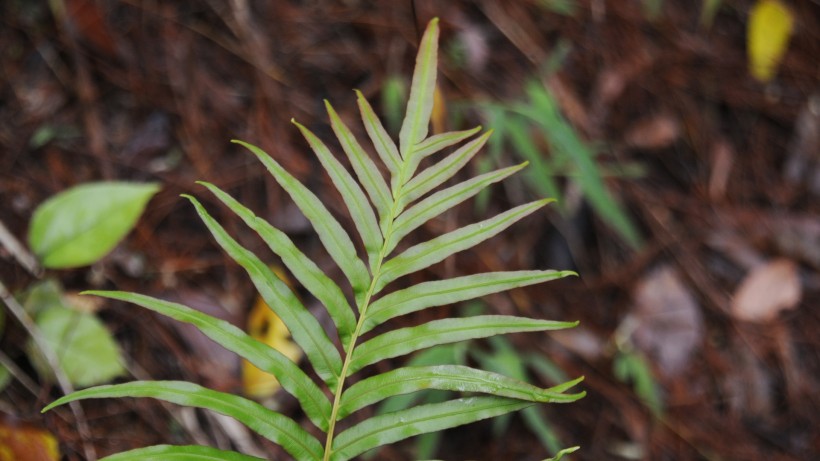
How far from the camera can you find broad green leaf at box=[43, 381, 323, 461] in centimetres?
71

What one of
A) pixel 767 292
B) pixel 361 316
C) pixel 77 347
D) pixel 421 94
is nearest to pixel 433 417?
pixel 361 316

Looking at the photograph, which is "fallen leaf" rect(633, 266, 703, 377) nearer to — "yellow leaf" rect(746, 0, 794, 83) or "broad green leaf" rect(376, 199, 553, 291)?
"yellow leaf" rect(746, 0, 794, 83)

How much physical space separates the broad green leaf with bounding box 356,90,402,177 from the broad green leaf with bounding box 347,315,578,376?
0.61 feet

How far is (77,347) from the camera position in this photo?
1.19m

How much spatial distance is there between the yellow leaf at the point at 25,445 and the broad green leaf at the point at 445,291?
0.50 metres

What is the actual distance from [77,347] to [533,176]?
2.93 feet

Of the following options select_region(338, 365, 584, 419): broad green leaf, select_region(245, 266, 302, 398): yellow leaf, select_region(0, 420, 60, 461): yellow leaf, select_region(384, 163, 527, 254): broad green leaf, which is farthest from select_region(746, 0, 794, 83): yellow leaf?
select_region(0, 420, 60, 461): yellow leaf

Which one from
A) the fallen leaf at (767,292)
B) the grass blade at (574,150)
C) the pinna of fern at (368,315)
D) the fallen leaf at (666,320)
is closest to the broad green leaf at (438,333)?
the pinna of fern at (368,315)

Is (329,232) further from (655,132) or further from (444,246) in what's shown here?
(655,132)

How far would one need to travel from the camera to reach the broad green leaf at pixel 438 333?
77 centimetres

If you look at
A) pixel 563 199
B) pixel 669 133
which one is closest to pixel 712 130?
pixel 669 133

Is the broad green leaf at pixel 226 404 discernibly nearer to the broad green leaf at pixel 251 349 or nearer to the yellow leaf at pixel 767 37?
the broad green leaf at pixel 251 349

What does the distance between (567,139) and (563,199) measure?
370 millimetres

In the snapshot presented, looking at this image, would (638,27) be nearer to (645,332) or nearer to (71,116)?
(645,332)
